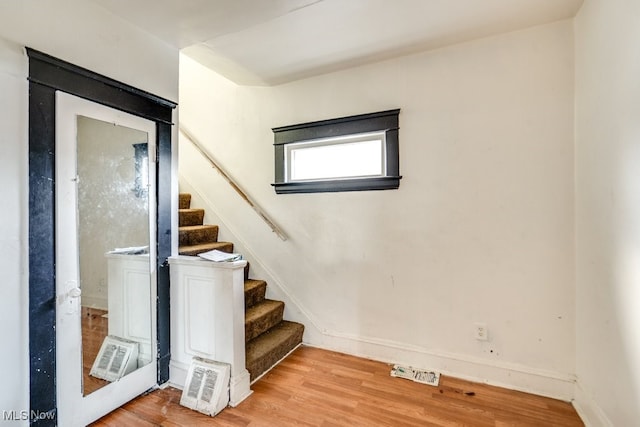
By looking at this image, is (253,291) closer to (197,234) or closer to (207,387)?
(197,234)

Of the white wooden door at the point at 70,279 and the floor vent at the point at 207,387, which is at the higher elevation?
the white wooden door at the point at 70,279

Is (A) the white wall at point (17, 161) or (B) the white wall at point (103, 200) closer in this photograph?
(A) the white wall at point (17, 161)

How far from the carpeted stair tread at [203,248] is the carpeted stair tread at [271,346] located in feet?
3.05

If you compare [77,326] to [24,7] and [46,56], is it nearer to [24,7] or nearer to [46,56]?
[46,56]

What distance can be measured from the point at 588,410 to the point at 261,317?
2334 mm

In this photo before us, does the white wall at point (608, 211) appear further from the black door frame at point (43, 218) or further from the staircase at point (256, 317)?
the black door frame at point (43, 218)

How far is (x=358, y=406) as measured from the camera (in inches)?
78.4

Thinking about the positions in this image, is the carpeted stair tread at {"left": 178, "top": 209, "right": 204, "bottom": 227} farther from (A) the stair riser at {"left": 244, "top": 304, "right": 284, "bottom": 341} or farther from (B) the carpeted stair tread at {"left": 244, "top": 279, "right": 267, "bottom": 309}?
(A) the stair riser at {"left": 244, "top": 304, "right": 284, "bottom": 341}

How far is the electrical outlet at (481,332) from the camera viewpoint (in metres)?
2.25

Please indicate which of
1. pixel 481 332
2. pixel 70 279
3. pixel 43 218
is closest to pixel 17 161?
pixel 43 218

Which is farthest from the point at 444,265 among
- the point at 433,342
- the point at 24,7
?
the point at 24,7

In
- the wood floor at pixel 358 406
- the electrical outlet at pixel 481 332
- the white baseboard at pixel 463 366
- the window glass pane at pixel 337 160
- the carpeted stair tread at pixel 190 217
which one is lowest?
the wood floor at pixel 358 406

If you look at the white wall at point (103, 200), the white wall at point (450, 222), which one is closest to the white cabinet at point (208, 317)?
the white wall at point (103, 200)

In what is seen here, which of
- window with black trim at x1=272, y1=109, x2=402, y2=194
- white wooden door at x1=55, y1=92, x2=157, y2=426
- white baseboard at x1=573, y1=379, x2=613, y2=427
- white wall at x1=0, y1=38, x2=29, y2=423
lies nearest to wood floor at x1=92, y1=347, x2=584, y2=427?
white baseboard at x1=573, y1=379, x2=613, y2=427
